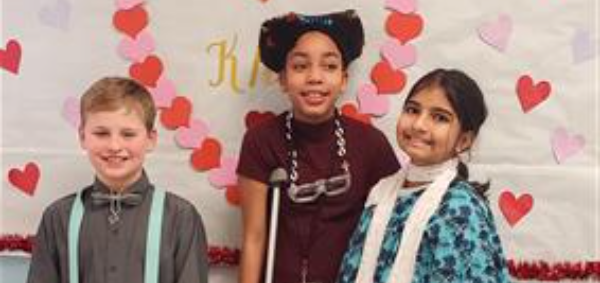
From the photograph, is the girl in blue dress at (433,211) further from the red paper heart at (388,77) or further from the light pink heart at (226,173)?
the light pink heart at (226,173)

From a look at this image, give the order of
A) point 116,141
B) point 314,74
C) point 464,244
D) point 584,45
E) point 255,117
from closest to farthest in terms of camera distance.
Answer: point 464,244 → point 116,141 → point 314,74 → point 584,45 → point 255,117

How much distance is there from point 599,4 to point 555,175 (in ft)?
1.39

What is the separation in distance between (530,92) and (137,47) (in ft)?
3.23

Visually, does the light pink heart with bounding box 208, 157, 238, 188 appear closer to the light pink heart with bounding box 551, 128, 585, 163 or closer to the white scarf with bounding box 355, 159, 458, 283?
the white scarf with bounding box 355, 159, 458, 283

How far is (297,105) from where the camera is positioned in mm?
1777

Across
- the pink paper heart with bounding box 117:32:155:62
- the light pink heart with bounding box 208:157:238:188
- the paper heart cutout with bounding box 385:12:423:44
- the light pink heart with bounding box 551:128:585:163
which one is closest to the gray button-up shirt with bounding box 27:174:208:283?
the light pink heart with bounding box 208:157:238:188

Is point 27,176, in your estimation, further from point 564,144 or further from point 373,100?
point 564,144

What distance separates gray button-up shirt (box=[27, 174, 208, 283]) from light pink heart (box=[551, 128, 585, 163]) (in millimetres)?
883

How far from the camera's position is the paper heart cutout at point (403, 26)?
1.91 m

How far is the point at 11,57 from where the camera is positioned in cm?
202

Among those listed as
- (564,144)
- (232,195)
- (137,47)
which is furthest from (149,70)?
(564,144)

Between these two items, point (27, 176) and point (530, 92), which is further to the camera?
point (27, 176)

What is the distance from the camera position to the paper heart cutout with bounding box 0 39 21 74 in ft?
6.63

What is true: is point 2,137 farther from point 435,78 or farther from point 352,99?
point 435,78
